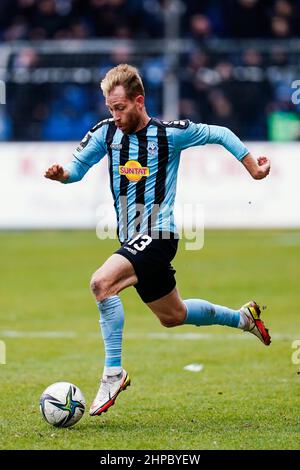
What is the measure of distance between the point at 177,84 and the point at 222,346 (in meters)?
11.0

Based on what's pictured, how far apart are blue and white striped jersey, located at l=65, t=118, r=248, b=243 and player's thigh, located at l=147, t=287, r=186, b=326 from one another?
486 millimetres

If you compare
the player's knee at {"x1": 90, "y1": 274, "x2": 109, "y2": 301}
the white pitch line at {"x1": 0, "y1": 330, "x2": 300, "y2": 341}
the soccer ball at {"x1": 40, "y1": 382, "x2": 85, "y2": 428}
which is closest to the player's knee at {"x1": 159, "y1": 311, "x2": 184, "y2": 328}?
the player's knee at {"x1": 90, "y1": 274, "x2": 109, "y2": 301}

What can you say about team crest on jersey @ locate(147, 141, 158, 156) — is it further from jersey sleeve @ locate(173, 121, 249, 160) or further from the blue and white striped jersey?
jersey sleeve @ locate(173, 121, 249, 160)

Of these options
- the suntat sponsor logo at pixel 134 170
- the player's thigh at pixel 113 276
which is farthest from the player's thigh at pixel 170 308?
the suntat sponsor logo at pixel 134 170

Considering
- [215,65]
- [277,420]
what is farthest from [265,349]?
[215,65]

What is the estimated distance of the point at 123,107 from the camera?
7105mm

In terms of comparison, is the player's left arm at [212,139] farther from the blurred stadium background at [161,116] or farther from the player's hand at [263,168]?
the blurred stadium background at [161,116]

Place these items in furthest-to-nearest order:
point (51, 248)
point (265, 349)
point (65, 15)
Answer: point (65, 15), point (51, 248), point (265, 349)

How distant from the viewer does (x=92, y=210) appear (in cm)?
1977

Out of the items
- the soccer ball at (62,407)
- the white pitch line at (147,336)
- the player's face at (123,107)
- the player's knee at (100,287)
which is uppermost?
the player's face at (123,107)

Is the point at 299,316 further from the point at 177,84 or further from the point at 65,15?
the point at 65,15

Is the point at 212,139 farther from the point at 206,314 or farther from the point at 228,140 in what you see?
the point at 206,314

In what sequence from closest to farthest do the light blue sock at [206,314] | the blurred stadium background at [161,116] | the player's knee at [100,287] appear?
the player's knee at [100,287], the light blue sock at [206,314], the blurred stadium background at [161,116]

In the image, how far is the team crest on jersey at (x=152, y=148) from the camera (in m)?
7.29
